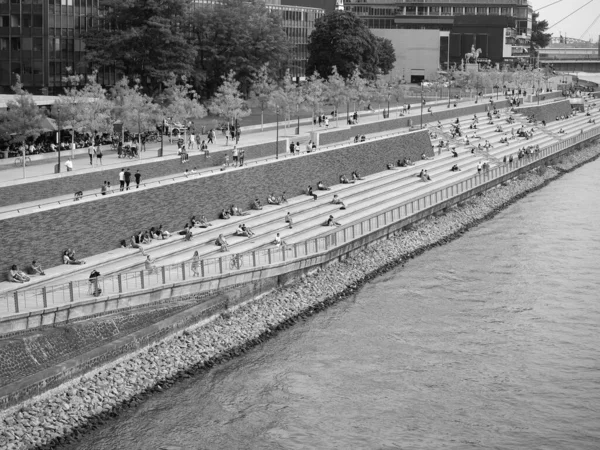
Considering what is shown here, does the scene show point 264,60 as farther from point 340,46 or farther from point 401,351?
point 401,351

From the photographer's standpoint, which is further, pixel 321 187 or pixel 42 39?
pixel 42 39

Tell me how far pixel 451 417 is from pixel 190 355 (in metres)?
7.95

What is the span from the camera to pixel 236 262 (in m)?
38.1

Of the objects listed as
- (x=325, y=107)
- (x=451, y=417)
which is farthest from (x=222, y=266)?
(x=325, y=107)

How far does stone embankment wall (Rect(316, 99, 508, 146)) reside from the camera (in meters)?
63.5

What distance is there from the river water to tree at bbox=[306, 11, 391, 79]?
176 ft

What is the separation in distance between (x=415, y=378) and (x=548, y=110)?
250 feet

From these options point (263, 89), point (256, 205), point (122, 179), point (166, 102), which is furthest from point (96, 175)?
point (263, 89)

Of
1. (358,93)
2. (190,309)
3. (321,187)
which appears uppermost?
(358,93)

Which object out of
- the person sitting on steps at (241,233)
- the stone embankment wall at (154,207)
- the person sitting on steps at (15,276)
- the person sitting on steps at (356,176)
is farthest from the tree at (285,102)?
the person sitting on steps at (15,276)

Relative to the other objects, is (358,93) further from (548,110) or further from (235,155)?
(235,155)

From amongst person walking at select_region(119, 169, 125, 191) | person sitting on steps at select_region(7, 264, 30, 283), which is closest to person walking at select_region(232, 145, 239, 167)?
person walking at select_region(119, 169, 125, 191)

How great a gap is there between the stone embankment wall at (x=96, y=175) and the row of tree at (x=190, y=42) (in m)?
14.9

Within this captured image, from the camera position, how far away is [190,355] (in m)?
33.6
